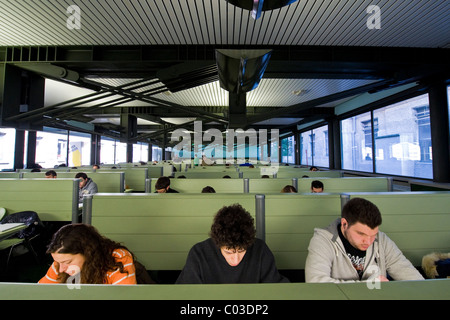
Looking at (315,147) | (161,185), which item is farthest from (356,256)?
(315,147)

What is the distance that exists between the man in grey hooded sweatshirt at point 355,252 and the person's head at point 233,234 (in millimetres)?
572

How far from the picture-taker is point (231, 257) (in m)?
1.30

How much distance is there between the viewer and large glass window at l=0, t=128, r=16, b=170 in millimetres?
7277

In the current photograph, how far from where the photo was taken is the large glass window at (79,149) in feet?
39.9

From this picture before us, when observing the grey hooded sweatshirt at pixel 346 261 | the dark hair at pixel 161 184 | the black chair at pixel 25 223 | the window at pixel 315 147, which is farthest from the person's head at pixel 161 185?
the window at pixel 315 147

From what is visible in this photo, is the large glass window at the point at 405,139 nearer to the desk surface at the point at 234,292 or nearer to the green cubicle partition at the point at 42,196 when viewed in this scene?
the desk surface at the point at 234,292

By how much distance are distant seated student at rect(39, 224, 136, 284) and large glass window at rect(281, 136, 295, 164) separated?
1577 cm

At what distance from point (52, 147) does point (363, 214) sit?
1427cm

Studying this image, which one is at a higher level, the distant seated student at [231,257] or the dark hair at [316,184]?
the dark hair at [316,184]

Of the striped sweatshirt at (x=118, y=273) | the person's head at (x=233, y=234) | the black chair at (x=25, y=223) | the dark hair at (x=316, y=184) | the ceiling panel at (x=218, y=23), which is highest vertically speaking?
the ceiling panel at (x=218, y=23)

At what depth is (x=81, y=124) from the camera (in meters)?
12.2

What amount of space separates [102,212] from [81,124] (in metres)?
13.1
